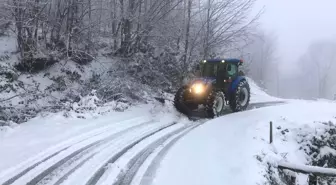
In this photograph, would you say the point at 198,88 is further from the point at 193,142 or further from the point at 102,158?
the point at 102,158

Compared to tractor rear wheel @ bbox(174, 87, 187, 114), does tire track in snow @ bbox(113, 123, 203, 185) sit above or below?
below

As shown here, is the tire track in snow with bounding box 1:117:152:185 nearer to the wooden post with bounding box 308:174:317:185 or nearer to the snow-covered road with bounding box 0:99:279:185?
the snow-covered road with bounding box 0:99:279:185

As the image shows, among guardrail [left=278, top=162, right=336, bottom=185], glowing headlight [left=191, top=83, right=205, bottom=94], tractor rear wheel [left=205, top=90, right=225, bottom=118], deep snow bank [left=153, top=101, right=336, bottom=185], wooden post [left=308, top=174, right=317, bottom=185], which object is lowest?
wooden post [left=308, top=174, right=317, bottom=185]

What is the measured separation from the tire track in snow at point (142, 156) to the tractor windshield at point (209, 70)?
136 inches

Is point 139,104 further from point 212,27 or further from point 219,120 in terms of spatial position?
point 212,27

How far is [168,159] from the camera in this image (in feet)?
25.2

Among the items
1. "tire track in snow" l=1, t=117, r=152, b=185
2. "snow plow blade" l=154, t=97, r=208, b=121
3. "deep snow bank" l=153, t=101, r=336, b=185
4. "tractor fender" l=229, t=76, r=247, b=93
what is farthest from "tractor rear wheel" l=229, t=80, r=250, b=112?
"tire track in snow" l=1, t=117, r=152, b=185

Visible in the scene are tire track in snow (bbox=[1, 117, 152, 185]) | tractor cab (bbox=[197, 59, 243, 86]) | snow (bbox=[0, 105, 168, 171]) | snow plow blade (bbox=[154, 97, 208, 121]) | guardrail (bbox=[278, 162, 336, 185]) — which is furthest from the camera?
tractor cab (bbox=[197, 59, 243, 86])

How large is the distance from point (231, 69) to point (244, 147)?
5411 millimetres

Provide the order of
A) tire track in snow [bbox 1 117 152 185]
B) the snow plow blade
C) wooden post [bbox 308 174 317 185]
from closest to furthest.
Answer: tire track in snow [bbox 1 117 152 185] < wooden post [bbox 308 174 317 185] < the snow plow blade

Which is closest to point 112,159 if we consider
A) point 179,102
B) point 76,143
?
point 76,143

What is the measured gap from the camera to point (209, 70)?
14133 mm

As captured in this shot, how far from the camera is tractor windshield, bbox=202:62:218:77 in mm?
14031

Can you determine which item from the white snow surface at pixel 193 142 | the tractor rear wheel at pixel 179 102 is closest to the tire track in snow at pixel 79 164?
the white snow surface at pixel 193 142
